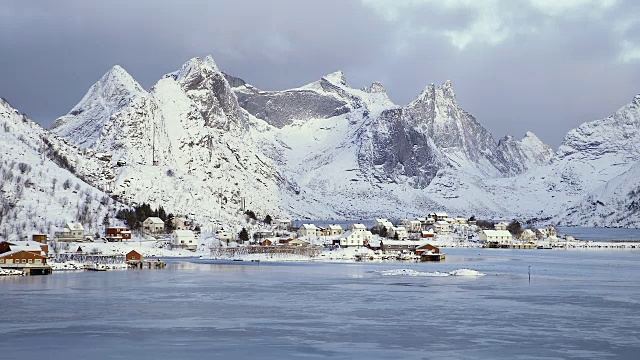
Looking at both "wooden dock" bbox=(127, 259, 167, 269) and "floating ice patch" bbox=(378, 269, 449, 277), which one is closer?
→ "floating ice patch" bbox=(378, 269, 449, 277)

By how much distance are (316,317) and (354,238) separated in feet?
374

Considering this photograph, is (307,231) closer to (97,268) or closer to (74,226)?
(74,226)

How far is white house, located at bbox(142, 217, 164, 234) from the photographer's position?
15699 centimetres

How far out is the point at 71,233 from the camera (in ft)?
433

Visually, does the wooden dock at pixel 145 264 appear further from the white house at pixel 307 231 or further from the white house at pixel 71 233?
the white house at pixel 307 231

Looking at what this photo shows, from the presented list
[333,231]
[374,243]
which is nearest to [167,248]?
[374,243]

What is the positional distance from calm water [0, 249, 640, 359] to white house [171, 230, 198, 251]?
52.0 metres

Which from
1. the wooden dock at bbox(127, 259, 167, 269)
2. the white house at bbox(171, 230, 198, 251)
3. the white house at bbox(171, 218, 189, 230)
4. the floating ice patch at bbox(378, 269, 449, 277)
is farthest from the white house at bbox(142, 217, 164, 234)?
the floating ice patch at bbox(378, 269, 449, 277)

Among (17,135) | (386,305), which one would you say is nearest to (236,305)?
(386,305)

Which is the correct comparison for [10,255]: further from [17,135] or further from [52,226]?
[17,135]

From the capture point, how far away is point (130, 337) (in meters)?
49.3

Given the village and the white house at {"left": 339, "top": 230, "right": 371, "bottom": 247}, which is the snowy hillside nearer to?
the village

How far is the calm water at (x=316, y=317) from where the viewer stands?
150ft

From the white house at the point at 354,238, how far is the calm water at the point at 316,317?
250ft
